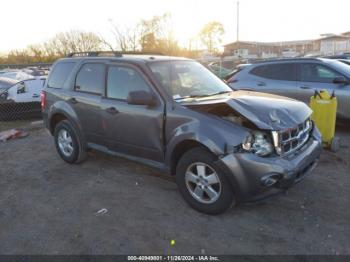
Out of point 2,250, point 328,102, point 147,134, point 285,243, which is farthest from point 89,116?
point 328,102

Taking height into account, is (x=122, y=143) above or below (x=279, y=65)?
below

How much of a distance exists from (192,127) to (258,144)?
74 cm

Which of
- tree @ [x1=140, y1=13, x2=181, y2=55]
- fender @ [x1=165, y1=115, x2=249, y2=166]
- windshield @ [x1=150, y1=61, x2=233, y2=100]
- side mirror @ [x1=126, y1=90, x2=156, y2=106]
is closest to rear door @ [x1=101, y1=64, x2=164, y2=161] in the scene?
side mirror @ [x1=126, y1=90, x2=156, y2=106]

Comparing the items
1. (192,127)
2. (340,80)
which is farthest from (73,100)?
A: (340,80)

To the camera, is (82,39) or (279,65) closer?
(279,65)

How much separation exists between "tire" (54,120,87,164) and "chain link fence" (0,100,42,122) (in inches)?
212

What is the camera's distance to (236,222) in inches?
144

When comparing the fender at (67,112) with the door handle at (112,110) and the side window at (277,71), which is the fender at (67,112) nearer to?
the door handle at (112,110)

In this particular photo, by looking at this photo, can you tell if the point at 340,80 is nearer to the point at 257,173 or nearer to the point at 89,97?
the point at 257,173

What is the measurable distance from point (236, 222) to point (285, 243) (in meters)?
0.58

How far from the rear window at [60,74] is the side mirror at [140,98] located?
6.77 ft

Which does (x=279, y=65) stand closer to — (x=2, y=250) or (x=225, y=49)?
(x=2, y=250)

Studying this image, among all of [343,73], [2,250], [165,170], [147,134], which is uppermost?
[343,73]

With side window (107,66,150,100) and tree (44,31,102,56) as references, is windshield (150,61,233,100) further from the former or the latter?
tree (44,31,102,56)
